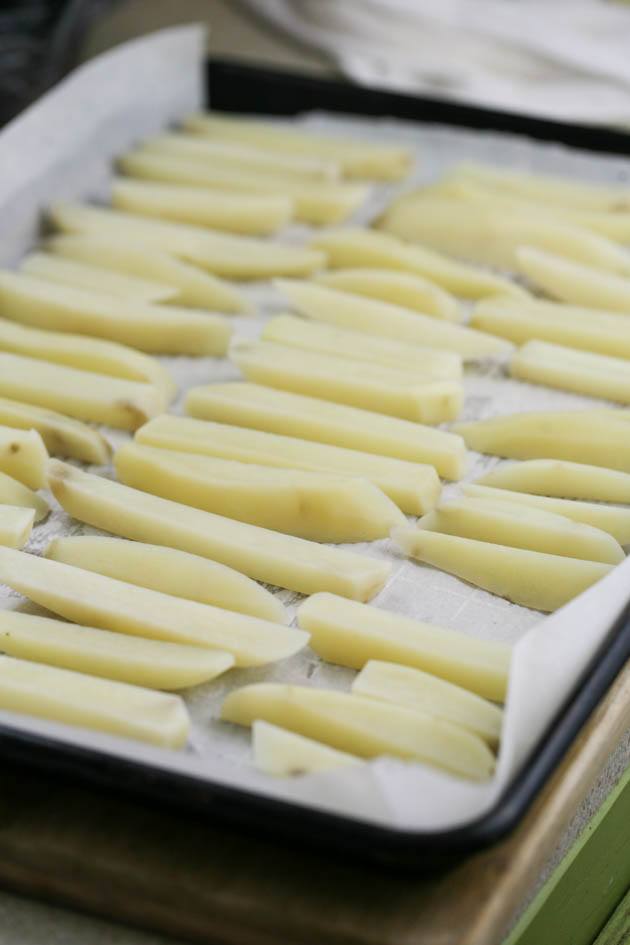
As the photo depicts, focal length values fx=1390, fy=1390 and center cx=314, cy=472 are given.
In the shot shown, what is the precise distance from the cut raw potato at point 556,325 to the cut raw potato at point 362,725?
73cm

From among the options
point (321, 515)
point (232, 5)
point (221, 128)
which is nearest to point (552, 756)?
point (321, 515)

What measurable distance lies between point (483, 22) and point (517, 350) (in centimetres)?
107

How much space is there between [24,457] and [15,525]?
150 mm

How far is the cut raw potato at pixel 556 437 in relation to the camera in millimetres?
1396

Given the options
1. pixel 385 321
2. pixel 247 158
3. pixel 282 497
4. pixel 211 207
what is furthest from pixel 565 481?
pixel 247 158

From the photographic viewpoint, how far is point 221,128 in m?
2.21

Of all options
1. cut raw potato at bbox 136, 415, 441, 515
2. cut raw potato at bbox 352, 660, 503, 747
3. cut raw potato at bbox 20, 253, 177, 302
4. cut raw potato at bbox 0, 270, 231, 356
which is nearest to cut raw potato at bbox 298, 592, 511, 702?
cut raw potato at bbox 352, 660, 503, 747

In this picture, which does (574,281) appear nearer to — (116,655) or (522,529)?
(522,529)

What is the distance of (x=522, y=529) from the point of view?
124cm

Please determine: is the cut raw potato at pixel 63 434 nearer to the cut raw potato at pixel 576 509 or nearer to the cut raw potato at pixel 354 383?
the cut raw potato at pixel 354 383

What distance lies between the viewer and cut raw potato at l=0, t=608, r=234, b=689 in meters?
1.03

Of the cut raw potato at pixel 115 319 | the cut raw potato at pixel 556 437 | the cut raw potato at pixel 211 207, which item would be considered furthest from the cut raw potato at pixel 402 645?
the cut raw potato at pixel 211 207

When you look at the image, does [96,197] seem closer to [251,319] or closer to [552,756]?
[251,319]

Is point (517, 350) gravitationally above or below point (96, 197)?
above
